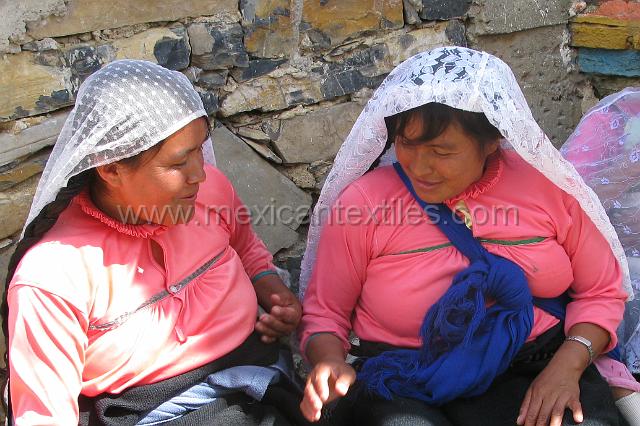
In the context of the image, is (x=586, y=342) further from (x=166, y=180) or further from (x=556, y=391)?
(x=166, y=180)

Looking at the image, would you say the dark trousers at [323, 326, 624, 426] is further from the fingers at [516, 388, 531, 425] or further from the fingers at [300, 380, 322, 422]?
the fingers at [300, 380, 322, 422]

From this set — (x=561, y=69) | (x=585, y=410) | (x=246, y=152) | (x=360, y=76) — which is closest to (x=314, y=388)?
(x=585, y=410)

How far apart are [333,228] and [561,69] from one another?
6.26 ft

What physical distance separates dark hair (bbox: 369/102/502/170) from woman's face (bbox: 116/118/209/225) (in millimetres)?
544

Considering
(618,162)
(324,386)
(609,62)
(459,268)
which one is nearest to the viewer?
(324,386)

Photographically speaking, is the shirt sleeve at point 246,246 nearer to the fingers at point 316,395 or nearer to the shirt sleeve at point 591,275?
the fingers at point 316,395

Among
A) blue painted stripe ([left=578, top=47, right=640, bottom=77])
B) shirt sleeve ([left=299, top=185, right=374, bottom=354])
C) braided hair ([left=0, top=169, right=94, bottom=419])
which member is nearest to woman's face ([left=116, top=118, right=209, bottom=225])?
braided hair ([left=0, top=169, right=94, bottom=419])

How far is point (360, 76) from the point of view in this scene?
322 centimetres

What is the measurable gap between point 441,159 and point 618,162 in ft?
2.97

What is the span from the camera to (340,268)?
2.29 metres

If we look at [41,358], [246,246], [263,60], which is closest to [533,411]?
[246,246]

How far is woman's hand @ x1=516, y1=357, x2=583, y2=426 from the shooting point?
2.03m

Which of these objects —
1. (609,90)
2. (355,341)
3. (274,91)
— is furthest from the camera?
(609,90)

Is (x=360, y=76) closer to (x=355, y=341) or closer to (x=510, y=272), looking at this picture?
(x=355, y=341)
